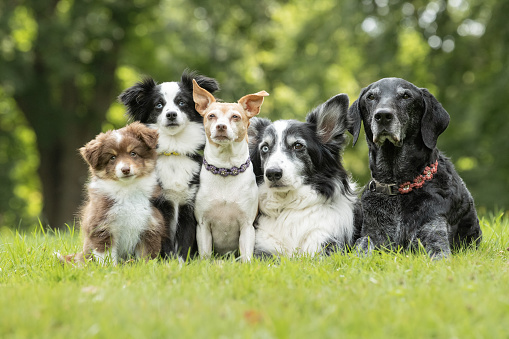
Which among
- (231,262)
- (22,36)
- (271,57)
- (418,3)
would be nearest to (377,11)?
(418,3)

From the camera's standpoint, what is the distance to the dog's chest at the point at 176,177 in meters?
5.76

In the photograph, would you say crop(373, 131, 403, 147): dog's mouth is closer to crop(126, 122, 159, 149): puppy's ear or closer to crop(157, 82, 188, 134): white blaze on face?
crop(157, 82, 188, 134): white blaze on face

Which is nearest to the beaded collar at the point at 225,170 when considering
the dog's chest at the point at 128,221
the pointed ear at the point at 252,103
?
the pointed ear at the point at 252,103

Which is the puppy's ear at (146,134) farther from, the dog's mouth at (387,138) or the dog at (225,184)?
the dog's mouth at (387,138)

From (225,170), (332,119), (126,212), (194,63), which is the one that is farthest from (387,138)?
(194,63)

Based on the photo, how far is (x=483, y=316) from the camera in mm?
3414

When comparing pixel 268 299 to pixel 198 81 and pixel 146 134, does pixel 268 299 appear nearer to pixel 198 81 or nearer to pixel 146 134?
pixel 146 134

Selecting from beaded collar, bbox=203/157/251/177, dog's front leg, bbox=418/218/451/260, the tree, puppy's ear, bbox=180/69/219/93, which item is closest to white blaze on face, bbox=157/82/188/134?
puppy's ear, bbox=180/69/219/93

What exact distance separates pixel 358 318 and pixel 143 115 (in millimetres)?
3626

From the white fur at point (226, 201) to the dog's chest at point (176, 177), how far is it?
12cm

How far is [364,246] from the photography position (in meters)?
5.59

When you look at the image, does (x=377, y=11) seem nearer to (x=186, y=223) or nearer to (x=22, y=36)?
(x=22, y=36)

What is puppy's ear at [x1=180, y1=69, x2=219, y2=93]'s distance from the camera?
614 centimetres

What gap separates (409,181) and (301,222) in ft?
3.97
